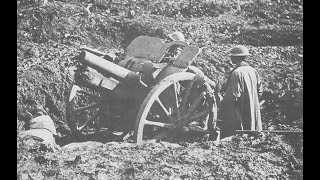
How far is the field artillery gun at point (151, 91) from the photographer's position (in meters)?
5.65

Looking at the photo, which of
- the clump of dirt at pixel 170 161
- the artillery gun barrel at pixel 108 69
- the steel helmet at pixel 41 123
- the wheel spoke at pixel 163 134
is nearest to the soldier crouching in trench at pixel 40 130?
the steel helmet at pixel 41 123

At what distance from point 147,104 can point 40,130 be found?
5.63ft

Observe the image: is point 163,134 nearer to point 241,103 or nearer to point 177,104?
point 177,104

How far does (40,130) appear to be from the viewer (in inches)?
233

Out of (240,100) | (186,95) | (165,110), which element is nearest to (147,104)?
(165,110)

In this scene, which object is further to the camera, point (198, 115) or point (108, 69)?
point (198, 115)

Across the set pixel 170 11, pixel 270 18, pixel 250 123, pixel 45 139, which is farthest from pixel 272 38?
pixel 45 139

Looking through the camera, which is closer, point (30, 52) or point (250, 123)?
point (250, 123)

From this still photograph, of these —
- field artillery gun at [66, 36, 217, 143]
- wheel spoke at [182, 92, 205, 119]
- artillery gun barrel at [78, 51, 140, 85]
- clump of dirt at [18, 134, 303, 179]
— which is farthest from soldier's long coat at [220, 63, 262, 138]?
artillery gun barrel at [78, 51, 140, 85]

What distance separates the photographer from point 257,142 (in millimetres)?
5395

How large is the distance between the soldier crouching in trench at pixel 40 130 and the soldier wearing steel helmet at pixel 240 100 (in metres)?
2.51
